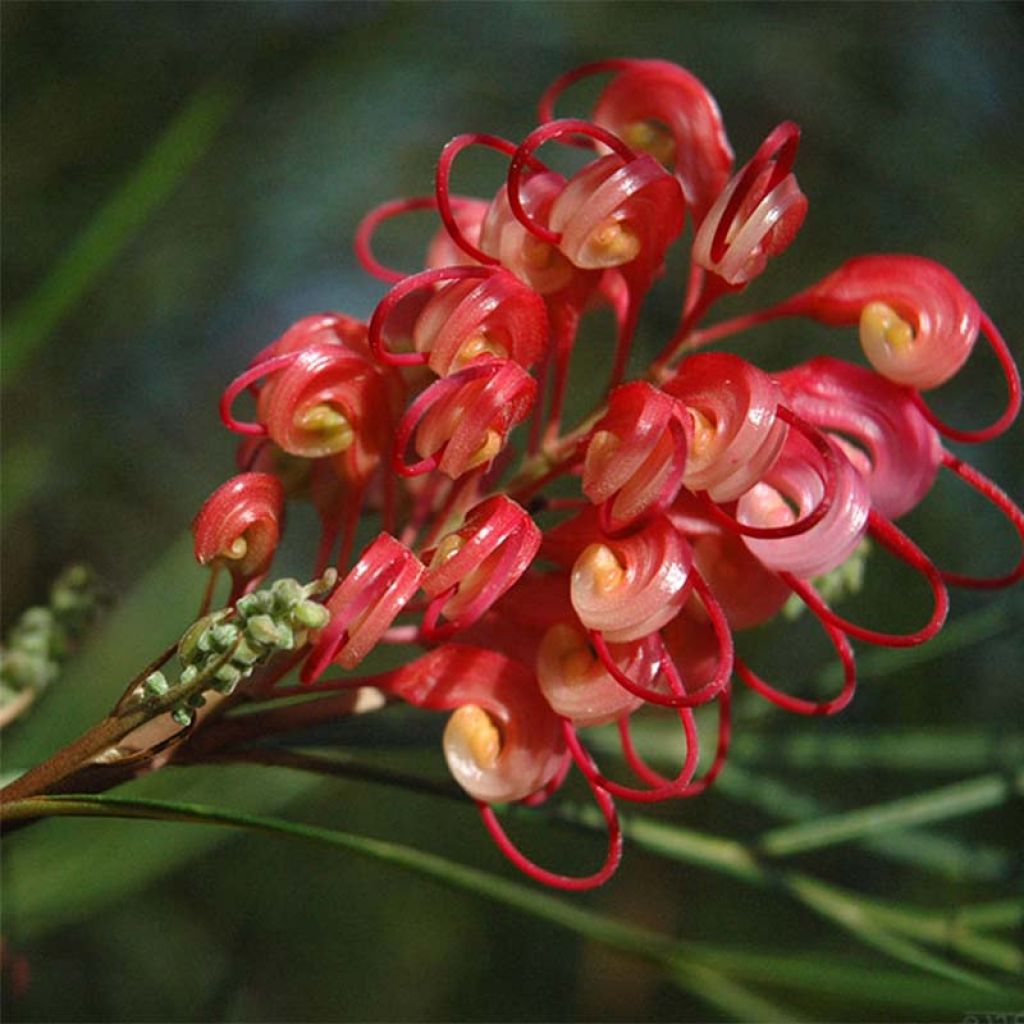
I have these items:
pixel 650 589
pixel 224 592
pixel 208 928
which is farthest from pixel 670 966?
pixel 208 928

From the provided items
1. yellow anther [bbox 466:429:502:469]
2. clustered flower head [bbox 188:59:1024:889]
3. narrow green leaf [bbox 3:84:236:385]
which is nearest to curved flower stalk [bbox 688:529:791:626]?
clustered flower head [bbox 188:59:1024:889]

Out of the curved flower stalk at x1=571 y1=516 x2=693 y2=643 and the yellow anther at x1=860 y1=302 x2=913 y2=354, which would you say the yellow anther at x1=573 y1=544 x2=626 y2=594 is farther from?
the yellow anther at x1=860 y1=302 x2=913 y2=354

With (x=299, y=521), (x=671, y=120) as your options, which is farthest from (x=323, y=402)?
(x=299, y=521)

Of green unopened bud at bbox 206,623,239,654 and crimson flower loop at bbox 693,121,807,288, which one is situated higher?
crimson flower loop at bbox 693,121,807,288

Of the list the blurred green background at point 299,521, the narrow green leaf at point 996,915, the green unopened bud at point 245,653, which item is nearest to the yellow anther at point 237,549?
the green unopened bud at point 245,653

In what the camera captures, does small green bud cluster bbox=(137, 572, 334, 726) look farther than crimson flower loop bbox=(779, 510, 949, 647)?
No

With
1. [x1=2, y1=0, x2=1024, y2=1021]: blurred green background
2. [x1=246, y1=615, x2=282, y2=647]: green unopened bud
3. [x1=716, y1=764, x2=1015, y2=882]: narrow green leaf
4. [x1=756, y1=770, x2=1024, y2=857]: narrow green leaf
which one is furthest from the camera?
[x1=2, y1=0, x2=1024, y2=1021]: blurred green background

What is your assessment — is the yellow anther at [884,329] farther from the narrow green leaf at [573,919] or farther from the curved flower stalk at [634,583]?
the narrow green leaf at [573,919]
